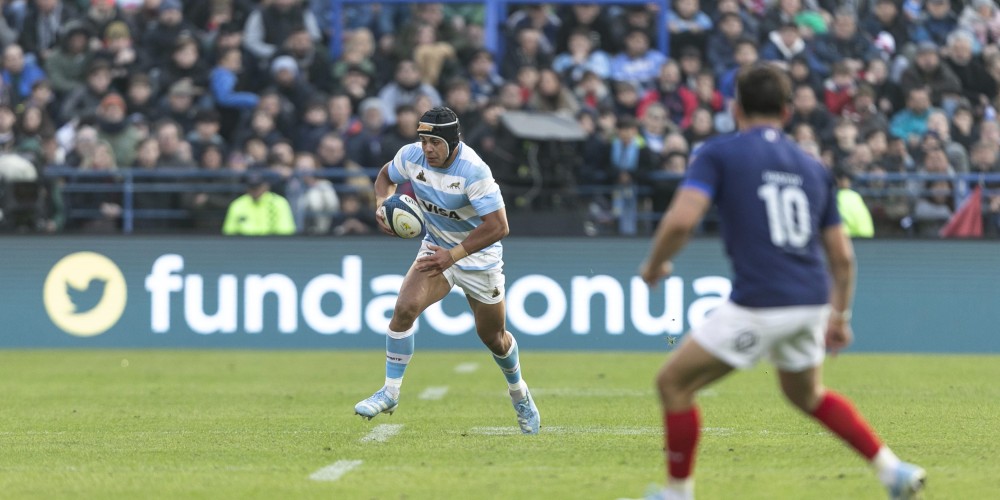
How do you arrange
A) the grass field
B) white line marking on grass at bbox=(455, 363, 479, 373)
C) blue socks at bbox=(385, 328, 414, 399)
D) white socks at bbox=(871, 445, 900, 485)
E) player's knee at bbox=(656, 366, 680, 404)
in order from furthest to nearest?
white line marking on grass at bbox=(455, 363, 479, 373), blue socks at bbox=(385, 328, 414, 399), the grass field, white socks at bbox=(871, 445, 900, 485), player's knee at bbox=(656, 366, 680, 404)

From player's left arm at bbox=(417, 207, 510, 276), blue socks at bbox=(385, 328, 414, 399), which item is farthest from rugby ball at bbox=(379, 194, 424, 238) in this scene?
blue socks at bbox=(385, 328, 414, 399)

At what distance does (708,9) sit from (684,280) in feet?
20.2

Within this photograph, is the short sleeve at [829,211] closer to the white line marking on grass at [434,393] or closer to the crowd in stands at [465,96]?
the white line marking on grass at [434,393]

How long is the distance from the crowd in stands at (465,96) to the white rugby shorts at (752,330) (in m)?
13.2

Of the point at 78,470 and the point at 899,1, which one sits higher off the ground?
the point at 899,1

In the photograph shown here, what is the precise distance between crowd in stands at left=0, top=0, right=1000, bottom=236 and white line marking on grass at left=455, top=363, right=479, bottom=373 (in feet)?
9.23

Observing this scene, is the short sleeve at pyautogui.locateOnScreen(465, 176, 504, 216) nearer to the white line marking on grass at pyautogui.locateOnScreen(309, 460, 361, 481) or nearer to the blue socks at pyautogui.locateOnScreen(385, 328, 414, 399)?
the blue socks at pyautogui.locateOnScreen(385, 328, 414, 399)

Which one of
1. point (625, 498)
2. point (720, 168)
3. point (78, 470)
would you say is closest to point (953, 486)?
point (625, 498)

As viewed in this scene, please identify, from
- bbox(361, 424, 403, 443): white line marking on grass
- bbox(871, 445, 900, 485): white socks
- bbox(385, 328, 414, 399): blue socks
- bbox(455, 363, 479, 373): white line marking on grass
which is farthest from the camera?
bbox(455, 363, 479, 373): white line marking on grass

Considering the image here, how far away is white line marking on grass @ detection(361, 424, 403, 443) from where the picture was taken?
36.3ft

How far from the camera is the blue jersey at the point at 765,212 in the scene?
740cm

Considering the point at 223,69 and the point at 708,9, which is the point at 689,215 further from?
the point at 708,9

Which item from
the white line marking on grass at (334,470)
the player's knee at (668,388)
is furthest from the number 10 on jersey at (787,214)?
the white line marking on grass at (334,470)

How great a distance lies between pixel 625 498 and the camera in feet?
27.0
